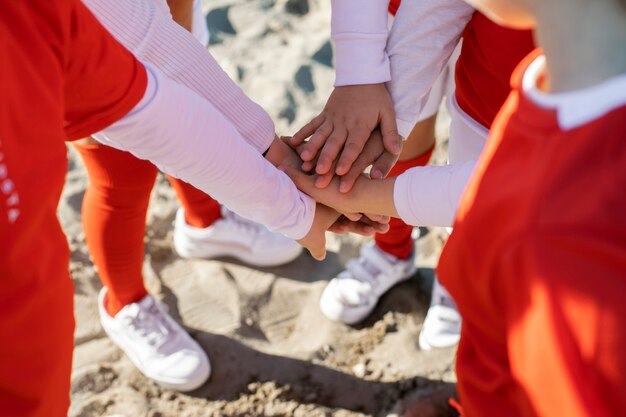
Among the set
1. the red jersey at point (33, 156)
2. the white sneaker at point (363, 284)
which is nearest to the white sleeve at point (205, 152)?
the red jersey at point (33, 156)

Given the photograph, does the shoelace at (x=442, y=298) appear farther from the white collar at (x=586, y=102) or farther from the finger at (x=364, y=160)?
the white collar at (x=586, y=102)

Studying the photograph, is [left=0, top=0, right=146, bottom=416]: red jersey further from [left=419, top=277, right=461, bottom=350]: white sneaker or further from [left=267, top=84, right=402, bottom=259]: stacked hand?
[left=419, top=277, right=461, bottom=350]: white sneaker

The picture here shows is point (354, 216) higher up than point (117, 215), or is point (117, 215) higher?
point (354, 216)

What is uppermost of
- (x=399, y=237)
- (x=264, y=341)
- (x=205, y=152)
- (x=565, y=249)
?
(x=565, y=249)

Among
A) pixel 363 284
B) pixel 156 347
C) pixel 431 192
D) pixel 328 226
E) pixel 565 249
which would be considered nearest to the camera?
pixel 565 249

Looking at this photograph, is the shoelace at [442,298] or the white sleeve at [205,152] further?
the shoelace at [442,298]

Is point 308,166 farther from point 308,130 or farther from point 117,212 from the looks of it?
point 117,212

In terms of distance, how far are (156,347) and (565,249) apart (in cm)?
123

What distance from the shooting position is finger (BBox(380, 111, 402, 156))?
1.37 m

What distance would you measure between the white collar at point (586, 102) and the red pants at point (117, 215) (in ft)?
2.96

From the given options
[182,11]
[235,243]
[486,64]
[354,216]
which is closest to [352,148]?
[354,216]

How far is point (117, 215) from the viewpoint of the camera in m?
1.52

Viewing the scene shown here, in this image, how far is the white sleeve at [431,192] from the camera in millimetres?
1194

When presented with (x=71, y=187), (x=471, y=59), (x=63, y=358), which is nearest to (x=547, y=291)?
(x=63, y=358)
